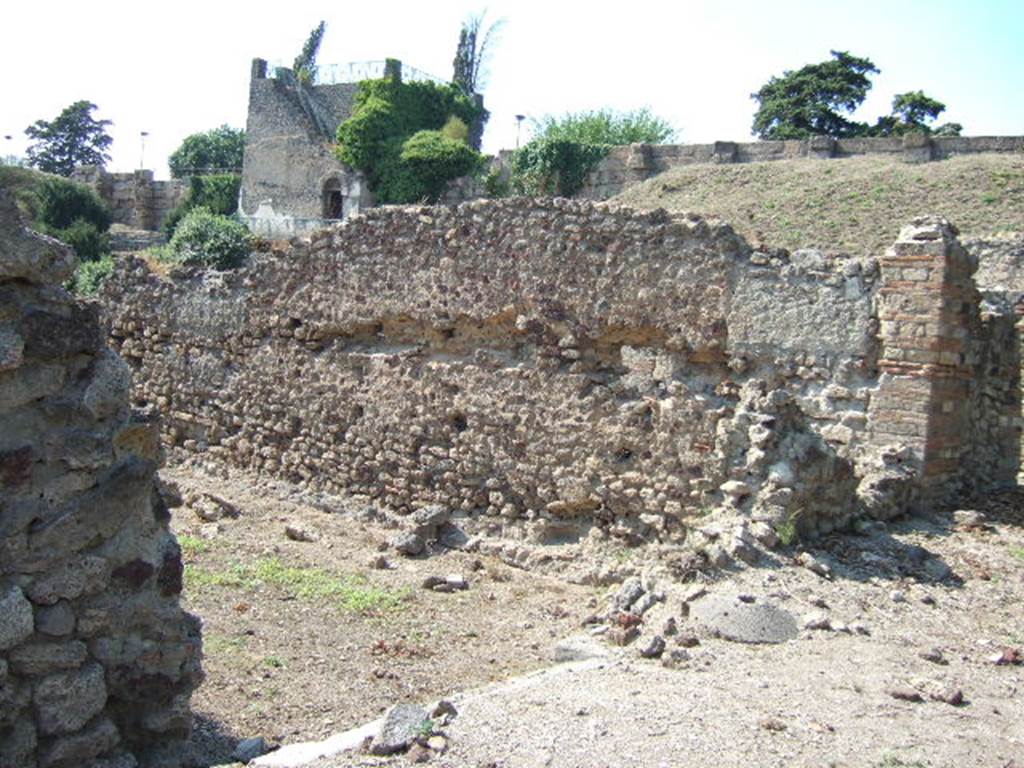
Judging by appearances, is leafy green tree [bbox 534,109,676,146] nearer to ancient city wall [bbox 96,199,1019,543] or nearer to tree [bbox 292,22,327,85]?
tree [bbox 292,22,327,85]

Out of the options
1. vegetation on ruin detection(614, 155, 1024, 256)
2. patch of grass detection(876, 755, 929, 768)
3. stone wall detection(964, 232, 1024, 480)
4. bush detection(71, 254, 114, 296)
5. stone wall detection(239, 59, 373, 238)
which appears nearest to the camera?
patch of grass detection(876, 755, 929, 768)

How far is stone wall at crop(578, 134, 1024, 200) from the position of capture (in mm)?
31431

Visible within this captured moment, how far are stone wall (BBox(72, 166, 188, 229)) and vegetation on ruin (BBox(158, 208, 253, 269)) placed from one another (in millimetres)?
16248

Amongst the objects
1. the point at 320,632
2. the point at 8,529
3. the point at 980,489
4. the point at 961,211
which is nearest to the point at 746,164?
the point at 961,211

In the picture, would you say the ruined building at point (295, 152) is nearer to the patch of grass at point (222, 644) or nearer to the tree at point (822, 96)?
the tree at point (822, 96)

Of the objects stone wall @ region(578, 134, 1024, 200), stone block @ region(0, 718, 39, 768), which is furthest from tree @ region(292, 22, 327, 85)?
stone block @ region(0, 718, 39, 768)

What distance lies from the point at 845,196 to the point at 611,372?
22655 millimetres

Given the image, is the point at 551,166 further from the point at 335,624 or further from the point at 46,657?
the point at 46,657

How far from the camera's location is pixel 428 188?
36.4 metres

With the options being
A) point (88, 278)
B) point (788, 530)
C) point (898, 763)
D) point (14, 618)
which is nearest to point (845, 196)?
point (88, 278)

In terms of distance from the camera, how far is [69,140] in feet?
203

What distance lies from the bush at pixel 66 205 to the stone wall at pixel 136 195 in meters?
5.11

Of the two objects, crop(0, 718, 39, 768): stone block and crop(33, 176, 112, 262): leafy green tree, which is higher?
crop(33, 176, 112, 262): leafy green tree

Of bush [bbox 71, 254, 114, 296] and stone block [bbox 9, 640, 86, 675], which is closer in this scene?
stone block [bbox 9, 640, 86, 675]
